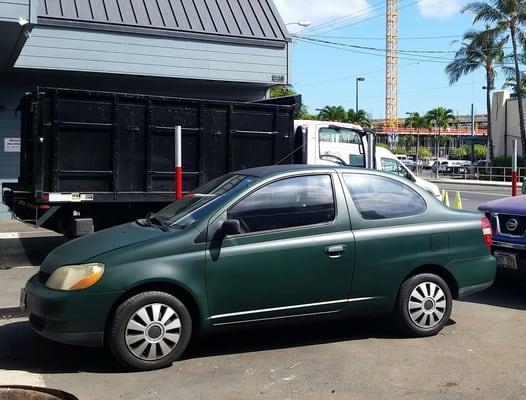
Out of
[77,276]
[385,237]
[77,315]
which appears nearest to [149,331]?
[77,315]

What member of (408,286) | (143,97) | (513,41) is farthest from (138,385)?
(513,41)

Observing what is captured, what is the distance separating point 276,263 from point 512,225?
3.57 meters

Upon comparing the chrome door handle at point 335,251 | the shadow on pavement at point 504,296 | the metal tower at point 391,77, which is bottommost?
the shadow on pavement at point 504,296

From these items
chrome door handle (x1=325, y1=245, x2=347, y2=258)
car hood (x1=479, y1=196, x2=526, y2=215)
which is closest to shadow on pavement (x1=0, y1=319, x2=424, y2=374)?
chrome door handle (x1=325, y1=245, x2=347, y2=258)

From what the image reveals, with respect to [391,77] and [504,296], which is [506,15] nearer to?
[504,296]

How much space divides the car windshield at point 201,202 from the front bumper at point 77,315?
2.96ft

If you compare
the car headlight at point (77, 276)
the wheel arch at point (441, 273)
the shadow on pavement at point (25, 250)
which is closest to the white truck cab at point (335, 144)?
the wheel arch at point (441, 273)

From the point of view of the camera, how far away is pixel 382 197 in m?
5.80

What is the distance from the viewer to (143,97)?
30.2ft

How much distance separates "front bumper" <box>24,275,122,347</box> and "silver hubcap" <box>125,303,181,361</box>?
0.23 m

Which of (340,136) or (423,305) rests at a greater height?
(340,136)

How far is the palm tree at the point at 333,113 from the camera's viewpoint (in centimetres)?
7062

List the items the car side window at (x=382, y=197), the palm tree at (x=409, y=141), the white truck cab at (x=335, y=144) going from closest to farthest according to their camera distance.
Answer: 1. the car side window at (x=382, y=197)
2. the white truck cab at (x=335, y=144)
3. the palm tree at (x=409, y=141)

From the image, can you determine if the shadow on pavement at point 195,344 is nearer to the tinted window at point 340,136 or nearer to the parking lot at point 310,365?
the parking lot at point 310,365
